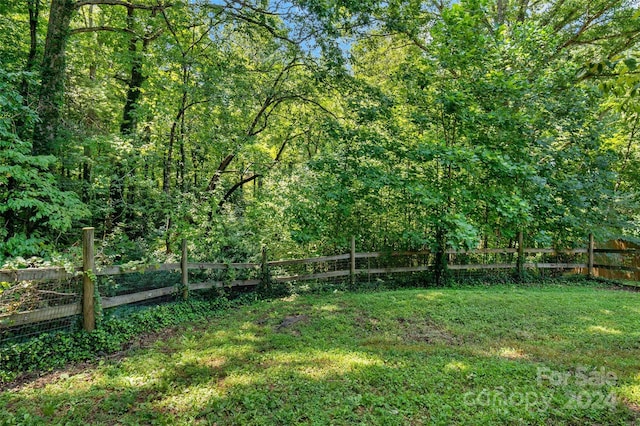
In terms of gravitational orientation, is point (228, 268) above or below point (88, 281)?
Answer: below

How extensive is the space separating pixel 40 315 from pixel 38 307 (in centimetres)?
10

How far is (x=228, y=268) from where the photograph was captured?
6629 millimetres

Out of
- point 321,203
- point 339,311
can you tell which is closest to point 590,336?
point 339,311

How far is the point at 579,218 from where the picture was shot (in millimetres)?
9156

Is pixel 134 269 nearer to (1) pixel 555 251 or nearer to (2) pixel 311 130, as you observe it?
(2) pixel 311 130

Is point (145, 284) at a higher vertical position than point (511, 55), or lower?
lower

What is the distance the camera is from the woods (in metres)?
6.72

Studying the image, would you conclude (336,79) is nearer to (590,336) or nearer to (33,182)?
(33,182)

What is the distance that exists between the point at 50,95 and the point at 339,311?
6531 mm

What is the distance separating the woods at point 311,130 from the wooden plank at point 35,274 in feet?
6.70

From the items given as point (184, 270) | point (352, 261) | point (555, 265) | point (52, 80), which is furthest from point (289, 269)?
point (555, 265)

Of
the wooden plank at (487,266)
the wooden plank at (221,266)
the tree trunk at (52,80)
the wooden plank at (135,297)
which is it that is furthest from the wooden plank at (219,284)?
the wooden plank at (487,266)

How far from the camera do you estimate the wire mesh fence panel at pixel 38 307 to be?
352cm

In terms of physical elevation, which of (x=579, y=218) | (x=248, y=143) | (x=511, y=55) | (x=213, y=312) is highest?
(x=511, y=55)
